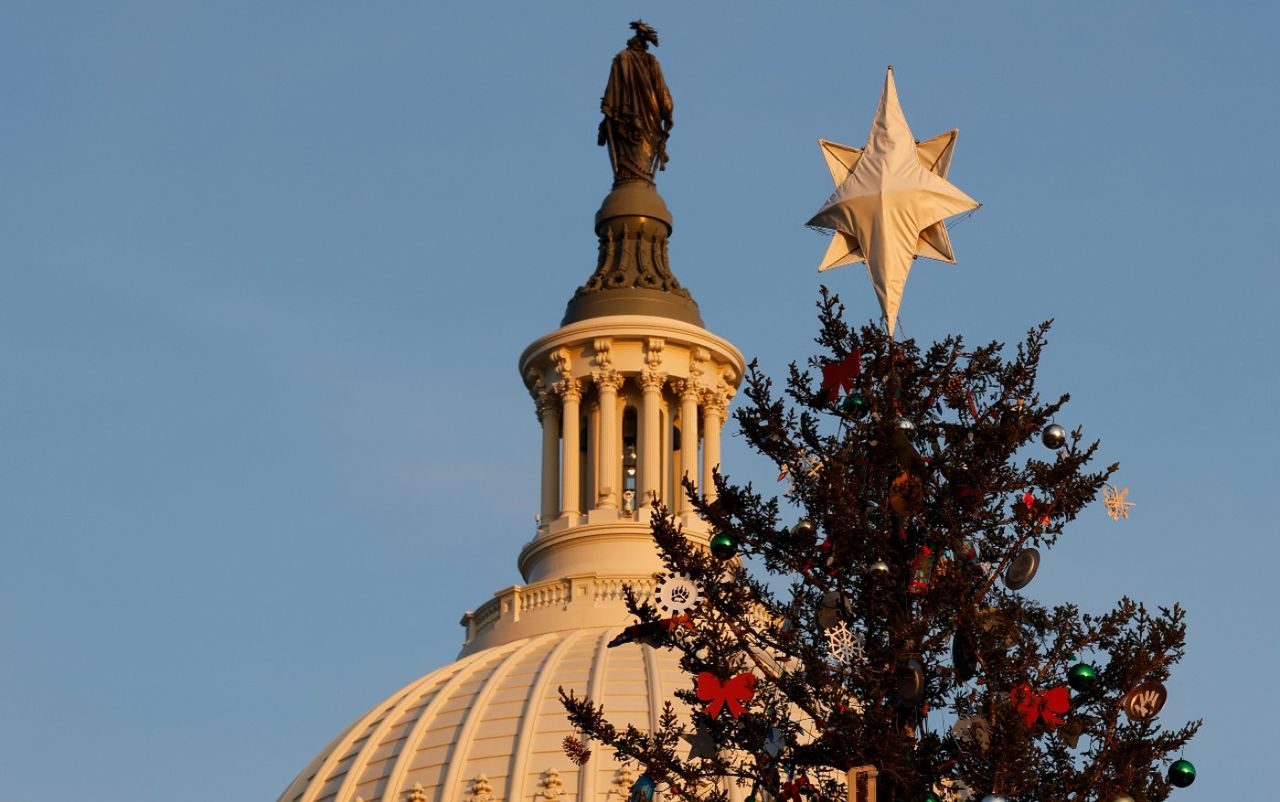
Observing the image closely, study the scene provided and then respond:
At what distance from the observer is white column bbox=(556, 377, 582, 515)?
304ft

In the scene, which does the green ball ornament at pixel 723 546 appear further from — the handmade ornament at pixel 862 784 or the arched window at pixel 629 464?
the arched window at pixel 629 464

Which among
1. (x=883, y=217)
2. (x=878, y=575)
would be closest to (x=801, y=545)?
(x=878, y=575)

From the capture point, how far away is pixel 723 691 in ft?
128

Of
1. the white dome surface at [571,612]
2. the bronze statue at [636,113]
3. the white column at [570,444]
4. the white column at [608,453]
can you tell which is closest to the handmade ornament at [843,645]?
the white dome surface at [571,612]

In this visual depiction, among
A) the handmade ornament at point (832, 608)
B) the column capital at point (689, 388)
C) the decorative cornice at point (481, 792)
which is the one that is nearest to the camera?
the handmade ornament at point (832, 608)

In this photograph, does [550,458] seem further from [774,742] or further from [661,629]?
[774,742]

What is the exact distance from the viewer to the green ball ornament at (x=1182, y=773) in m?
38.1

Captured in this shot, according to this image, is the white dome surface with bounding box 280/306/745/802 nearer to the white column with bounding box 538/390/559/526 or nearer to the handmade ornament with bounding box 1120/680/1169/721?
the white column with bounding box 538/390/559/526

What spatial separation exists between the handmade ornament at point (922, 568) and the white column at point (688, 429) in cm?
5123

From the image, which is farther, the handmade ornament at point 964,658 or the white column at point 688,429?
the white column at point 688,429

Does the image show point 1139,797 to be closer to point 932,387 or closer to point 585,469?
point 932,387

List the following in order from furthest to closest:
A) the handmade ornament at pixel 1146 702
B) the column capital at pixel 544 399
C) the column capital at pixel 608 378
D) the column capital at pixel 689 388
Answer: the column capital at pixel 544 399 → the column capital at pixel 608 378 → the column capital at pixel 689 388 → the handmade ornament at pixel 1146 702

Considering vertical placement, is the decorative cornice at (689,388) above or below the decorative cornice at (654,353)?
below

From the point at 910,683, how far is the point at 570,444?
54.5 m
